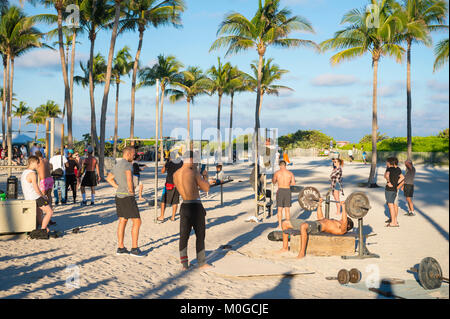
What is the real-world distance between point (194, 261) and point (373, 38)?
18734 mm

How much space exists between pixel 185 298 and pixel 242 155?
47912mm

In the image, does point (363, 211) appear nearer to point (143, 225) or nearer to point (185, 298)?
point (185, 298)

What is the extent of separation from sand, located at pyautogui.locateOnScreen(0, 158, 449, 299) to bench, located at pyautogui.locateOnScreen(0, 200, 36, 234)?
0.27 metres

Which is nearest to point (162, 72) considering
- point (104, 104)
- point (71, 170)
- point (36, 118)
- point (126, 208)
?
point (104, 104)

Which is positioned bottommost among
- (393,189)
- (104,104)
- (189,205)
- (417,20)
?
(393,189)

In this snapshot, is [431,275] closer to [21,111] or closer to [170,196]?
[170,196]

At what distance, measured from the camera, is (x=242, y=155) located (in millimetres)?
53125

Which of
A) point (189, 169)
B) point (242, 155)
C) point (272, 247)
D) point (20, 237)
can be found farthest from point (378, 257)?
point (242, 155)

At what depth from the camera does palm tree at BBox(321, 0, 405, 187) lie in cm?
2158

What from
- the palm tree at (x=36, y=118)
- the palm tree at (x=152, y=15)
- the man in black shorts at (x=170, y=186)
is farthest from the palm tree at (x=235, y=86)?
the palm tree at (x=36, y=118)

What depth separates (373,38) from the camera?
22.5 meters

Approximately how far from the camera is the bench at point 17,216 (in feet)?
28.8

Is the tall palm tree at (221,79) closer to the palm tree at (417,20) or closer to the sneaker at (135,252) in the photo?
the palm tree at (417,20)

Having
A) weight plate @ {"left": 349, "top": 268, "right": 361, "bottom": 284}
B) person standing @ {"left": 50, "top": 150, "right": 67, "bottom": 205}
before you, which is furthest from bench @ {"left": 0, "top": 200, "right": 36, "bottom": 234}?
weight plate @ {"left": 349, "top": 268, "right": 361, "bottom": 284}
